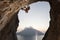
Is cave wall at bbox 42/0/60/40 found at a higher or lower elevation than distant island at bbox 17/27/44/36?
higher

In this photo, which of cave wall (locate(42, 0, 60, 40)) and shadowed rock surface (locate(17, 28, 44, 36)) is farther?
shadowed rock surface (locate(17, 28, 44, 36))

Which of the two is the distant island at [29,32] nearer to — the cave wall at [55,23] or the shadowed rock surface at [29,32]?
the shadowed rock surface at [29,32]

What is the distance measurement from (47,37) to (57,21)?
475 millimetres

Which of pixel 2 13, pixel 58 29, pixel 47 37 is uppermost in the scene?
pixel 2 13

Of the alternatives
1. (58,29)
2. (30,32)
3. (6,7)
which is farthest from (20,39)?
(6,7)

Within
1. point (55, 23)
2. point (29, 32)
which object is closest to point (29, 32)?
point (29, 32)

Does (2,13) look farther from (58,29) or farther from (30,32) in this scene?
(30,32)

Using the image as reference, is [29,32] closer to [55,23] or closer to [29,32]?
[29,32]

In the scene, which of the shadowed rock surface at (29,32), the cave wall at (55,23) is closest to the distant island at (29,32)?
the shadowed rock surface at (29,32)

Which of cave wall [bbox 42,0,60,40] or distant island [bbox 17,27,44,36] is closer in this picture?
cave wall [bbox 42,0,60,40]

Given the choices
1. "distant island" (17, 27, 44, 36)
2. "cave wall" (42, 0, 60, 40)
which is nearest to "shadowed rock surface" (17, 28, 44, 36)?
"distant island" (17, 27, 44, 36)

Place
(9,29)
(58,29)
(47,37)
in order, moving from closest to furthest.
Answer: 1. (58,29)
2. (47,37)
3. (9,29)

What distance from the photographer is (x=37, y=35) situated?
590 cm

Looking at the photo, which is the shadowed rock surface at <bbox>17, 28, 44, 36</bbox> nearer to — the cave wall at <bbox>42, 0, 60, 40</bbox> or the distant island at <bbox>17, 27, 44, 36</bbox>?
the distant island at <bbox>17, 27, 44, 36</bbox>
